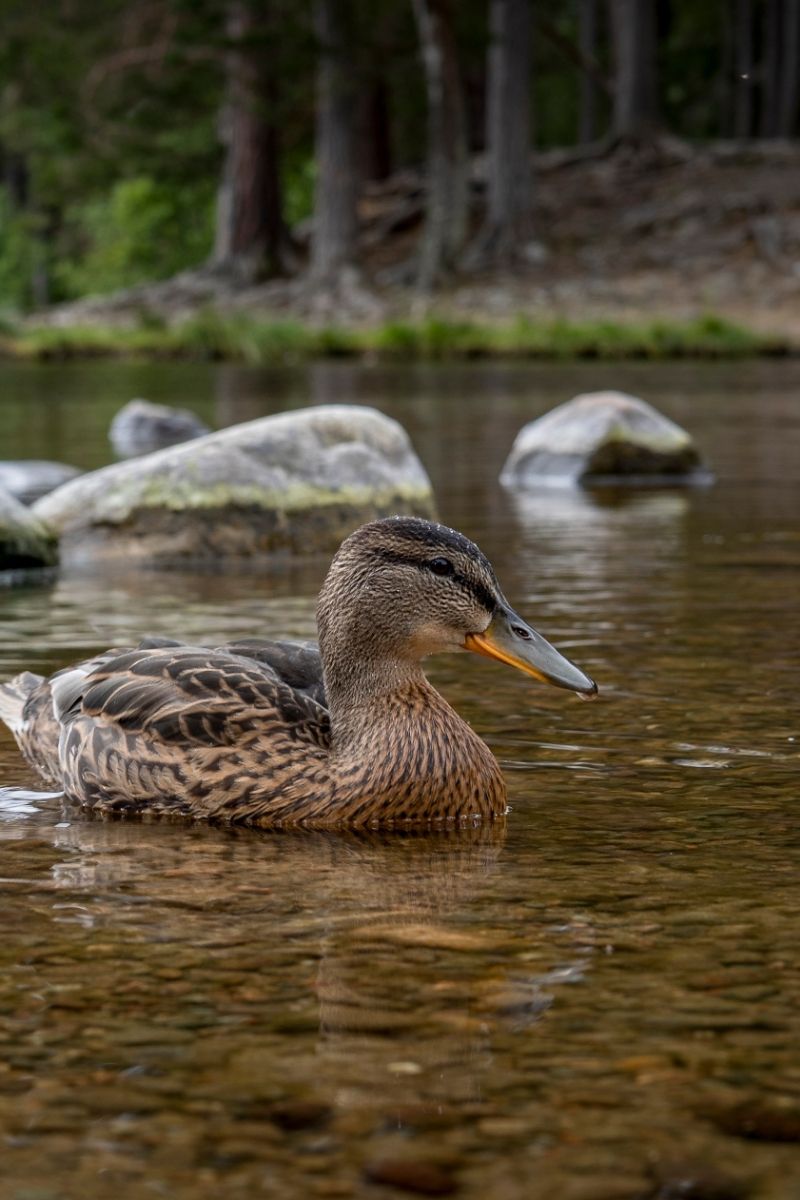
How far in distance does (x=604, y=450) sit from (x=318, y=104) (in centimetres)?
2688

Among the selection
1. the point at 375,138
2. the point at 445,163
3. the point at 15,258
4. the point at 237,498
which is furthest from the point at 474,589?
the point at 15,258

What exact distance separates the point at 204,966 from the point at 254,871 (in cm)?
81

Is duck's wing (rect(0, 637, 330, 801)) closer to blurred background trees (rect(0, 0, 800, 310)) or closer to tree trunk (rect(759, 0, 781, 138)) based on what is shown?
blurred background trees (rect(0, 0, 800, 310))

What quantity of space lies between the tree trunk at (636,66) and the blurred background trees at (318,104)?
44mm

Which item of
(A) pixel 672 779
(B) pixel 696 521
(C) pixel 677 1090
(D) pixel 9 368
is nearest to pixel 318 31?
(D) pixel 9 368

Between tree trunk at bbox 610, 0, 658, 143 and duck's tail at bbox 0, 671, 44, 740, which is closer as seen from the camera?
duck's tail at bbox 0, 671, 44, 740

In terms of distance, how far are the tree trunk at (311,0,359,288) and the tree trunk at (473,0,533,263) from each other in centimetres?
256

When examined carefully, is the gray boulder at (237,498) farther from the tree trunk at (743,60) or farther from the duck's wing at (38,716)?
the tree trunk at (743,60)

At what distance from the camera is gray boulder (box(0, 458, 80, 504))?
13545mm

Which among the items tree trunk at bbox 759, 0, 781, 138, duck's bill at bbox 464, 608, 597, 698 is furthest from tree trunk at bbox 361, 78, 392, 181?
duck's bill at bbox 464, 608, 597, 698

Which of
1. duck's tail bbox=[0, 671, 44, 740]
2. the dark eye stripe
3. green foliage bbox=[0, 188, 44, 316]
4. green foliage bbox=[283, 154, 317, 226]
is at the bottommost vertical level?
duck's tail bbox=[0, 671, 44, 740]

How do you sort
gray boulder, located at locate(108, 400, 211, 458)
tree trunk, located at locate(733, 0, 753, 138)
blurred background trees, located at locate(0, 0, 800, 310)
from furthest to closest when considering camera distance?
tree trunk, located at locate(733, 0, 753, 138) → blurred background trees, located at locate(0, 0, 800, 310) → gray boulder, located at locate(108, 400, 211, 458)

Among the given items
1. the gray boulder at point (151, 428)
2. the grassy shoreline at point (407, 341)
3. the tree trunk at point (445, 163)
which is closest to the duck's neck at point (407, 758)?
the gray boulder at point (151, 428)

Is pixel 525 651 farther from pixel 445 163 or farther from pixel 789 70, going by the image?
pixel 789 70
